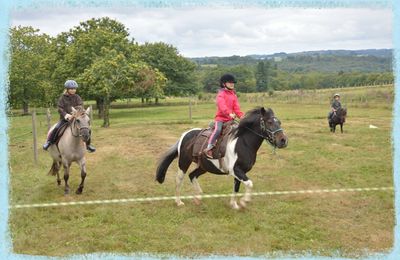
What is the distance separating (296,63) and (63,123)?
225 feet

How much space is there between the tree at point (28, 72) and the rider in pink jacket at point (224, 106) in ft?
94.1

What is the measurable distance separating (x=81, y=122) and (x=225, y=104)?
3.13 metres

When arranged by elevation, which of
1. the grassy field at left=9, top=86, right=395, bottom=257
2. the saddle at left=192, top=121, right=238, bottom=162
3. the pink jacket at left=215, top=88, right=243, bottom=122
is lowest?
the grassy field at left=9, top=86, right=395, bottom=257

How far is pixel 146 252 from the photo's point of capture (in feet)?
17.0

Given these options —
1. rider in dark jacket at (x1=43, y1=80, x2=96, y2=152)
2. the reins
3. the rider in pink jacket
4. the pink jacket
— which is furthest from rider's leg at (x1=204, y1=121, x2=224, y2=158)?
rider in dark jacket at (x1=43, y1=80, x2=96, y2=152)

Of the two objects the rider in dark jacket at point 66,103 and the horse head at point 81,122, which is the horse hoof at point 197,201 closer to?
the horse head at point 81,122

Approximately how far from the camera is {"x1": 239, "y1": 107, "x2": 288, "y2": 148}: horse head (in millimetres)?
6566

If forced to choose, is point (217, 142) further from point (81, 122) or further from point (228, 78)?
point (81, 122)

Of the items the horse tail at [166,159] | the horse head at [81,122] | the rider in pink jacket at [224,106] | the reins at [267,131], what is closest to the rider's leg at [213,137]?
the rider in pink jacket at [224,106]

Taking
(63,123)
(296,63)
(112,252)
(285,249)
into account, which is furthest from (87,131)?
(296,63)

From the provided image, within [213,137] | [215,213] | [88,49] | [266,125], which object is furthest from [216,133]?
[88,49]

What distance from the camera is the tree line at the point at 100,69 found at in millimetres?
24141

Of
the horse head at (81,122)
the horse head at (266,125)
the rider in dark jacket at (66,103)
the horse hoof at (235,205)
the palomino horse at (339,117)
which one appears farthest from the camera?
the palomino horse at (339,117)

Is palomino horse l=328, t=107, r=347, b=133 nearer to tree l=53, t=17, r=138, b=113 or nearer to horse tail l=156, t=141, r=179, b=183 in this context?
horse tail l=156, t=141, r=179, b=183
